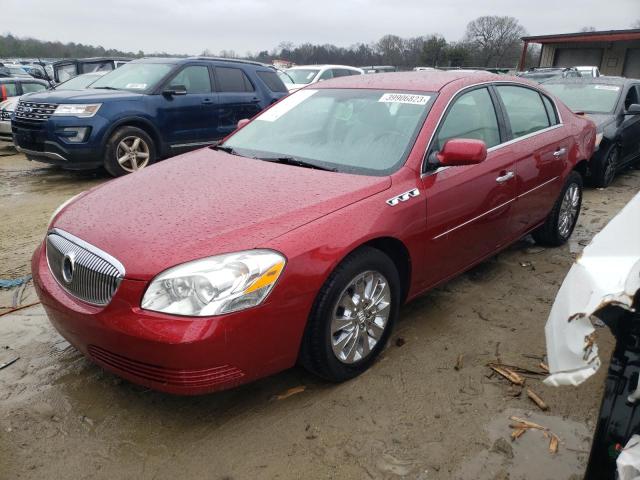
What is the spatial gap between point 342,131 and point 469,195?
912mm

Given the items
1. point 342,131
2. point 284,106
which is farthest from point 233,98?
point 342,131

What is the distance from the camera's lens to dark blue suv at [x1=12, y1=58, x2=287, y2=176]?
22.5 ft

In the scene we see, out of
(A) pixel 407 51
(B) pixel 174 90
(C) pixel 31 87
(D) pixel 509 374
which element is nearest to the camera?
(D) pixel 509 374

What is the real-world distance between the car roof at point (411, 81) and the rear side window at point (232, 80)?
15.3 feet

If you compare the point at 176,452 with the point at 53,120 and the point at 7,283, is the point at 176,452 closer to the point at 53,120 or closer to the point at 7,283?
the point at 7,283

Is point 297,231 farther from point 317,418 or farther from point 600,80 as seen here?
point 600,80

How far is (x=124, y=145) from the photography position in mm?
7176

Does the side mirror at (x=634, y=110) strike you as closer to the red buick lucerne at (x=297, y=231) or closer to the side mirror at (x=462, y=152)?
the red buick lucerne at (x=297, y=231)

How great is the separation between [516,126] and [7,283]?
4064 millimetres

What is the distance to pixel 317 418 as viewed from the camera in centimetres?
253

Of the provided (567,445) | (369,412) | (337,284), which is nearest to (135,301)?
(337,284)

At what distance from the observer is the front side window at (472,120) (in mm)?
3289

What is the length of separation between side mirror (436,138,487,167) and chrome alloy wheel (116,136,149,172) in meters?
5.44

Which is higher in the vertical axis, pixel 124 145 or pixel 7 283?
pixel 124 145
